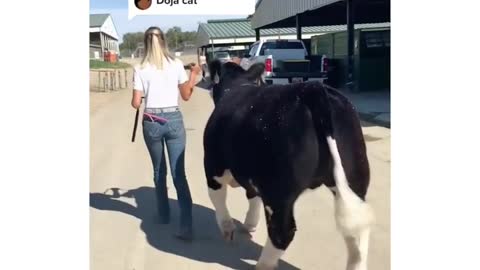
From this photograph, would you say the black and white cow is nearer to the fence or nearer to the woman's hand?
the woman's hand

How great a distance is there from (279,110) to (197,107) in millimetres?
1293

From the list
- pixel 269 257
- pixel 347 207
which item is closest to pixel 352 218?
pixel 347 207

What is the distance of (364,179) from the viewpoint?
369 centimetres

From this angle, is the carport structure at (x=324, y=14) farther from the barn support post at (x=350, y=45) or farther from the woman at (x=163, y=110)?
the woman at (x=163, y=110)

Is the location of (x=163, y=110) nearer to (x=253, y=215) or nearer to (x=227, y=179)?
(x=227, y=179)

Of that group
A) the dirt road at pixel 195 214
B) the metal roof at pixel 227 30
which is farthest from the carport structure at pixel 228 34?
the dirt road at pixel 195 214

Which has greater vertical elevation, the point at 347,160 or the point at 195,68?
the point at 195,68

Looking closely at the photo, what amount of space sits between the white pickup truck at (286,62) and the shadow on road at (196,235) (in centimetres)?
97

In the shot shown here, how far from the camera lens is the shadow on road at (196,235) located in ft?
13.9

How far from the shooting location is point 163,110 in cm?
426

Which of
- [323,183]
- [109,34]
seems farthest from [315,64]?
[109,34]

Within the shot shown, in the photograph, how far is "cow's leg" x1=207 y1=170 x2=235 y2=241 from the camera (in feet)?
14.7

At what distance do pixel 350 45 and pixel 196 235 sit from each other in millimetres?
1554
